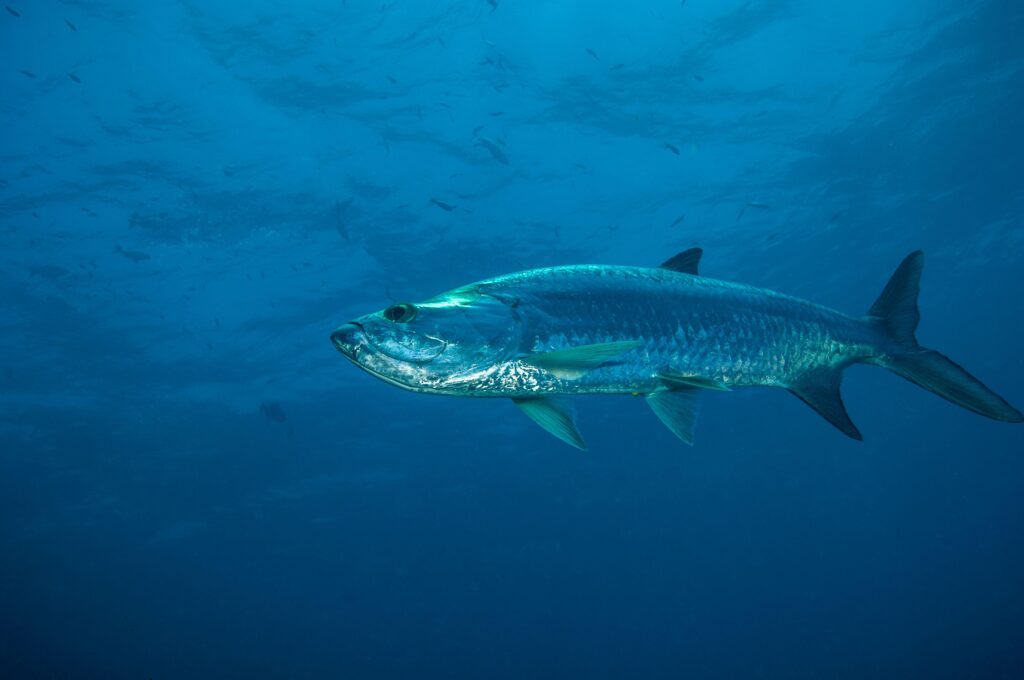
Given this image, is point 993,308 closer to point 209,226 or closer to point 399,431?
point 399,431

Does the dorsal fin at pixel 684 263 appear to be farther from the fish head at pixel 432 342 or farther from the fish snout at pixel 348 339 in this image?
the fish snout at pixel 348 339

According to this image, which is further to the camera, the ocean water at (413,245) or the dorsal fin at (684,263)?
the ocean water at (413,245)

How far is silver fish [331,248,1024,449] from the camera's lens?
2512 mm

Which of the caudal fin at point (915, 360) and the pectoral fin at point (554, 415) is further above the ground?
the caudal fin at point (915, 360)

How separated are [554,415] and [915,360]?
2.37 meters

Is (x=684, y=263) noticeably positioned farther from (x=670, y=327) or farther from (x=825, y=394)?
(x=825, y=394)

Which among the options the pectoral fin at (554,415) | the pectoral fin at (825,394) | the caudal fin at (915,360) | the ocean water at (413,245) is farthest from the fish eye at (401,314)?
the ocean water at (413,245)

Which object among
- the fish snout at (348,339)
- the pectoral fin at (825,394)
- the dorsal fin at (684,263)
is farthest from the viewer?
the dorsal fin at (684,263)

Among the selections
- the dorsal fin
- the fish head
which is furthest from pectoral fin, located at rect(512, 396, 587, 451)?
the dorsal fin

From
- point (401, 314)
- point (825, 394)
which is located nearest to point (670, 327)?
point (825, 394)

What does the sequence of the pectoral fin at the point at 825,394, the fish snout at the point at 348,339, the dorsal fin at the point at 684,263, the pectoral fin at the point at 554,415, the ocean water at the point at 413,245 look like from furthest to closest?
the ocean water at the point at 413,245, the dorsal fin at the point at 684,263, the pectoral fin at the point at 825,394, the pectoral fin at the point at 554,415, the fish snout at the point at 348,339

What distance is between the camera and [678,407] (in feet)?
10.2

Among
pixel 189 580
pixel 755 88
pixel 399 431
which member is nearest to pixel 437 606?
pixel 189 580

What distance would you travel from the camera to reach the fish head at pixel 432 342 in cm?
244
